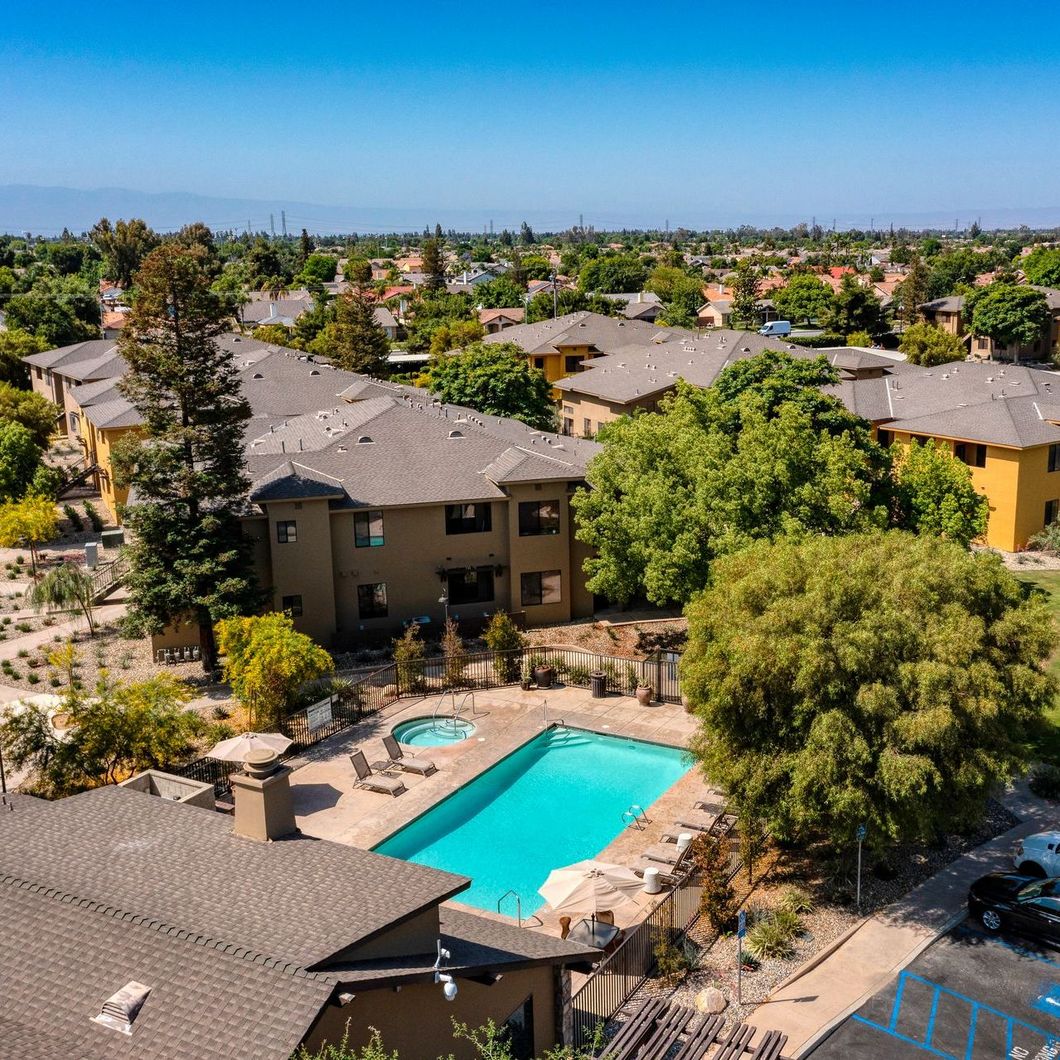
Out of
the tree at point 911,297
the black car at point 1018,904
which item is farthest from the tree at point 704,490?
the tree at point 911,297

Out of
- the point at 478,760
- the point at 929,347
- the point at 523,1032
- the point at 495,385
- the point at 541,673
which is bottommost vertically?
the point at 478,760

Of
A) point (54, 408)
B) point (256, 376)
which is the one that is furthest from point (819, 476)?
point (54, 408)

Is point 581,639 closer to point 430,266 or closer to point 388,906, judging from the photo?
point 388,906

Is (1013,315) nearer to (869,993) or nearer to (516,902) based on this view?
(516,902)

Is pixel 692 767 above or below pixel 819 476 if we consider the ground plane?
below

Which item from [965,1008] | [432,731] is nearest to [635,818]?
[432,731]
